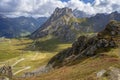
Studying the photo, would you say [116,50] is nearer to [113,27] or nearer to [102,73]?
[113,27]

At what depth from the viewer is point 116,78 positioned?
55.2m

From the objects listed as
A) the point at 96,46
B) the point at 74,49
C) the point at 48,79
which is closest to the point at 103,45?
the point at 96,46

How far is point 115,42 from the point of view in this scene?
98.1 metres

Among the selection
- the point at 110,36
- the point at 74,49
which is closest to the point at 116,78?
the point at 110,36

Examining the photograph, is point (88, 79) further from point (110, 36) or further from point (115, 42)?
point (110, 36)

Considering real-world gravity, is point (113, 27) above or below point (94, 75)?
above

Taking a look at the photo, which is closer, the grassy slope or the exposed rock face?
the grassy slope

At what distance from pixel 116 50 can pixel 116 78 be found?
36694 mm

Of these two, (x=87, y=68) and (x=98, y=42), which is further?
(x=98, y=42)

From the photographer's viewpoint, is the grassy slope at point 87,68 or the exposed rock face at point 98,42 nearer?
the grassy slope at point 87,68

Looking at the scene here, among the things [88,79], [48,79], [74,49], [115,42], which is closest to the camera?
[88,79]

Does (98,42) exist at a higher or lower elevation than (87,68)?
higher

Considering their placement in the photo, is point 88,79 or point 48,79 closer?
point 88,79

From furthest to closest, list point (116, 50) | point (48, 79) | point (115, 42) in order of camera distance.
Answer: point (115, 42) → point (116, 50) → point (48, 79)
